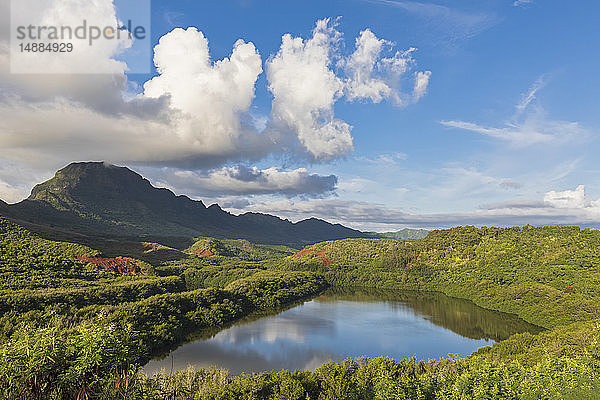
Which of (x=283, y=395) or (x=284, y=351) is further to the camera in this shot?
(x=284, y=351)

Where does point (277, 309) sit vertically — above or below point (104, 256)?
below

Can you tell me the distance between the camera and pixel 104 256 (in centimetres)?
16812

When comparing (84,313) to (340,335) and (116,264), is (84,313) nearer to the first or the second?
(340,335)

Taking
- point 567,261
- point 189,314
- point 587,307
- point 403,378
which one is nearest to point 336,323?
point 189,314

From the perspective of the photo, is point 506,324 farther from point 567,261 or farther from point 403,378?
point 403,378

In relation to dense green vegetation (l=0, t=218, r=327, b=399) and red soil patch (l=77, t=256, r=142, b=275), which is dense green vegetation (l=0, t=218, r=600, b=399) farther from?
red soil patch (l=77, t=256, r=142, b=275)

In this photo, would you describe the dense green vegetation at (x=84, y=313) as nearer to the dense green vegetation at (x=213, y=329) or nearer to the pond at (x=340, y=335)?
the dense green vegetation at (x=213, y=329)

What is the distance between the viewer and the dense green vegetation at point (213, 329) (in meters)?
22.6

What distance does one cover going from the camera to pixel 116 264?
16412 cm

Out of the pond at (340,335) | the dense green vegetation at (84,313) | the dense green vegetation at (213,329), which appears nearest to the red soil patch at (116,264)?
the dense green vegetation at (84,313)

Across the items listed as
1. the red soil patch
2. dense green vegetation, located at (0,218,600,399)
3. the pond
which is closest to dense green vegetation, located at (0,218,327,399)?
dense green vegetation, located at (0,218,600,399)

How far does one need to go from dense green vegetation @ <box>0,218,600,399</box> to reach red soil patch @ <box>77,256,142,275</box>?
497 centimetres

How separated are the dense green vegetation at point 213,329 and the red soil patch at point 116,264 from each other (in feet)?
16.3

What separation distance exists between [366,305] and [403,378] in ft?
398
